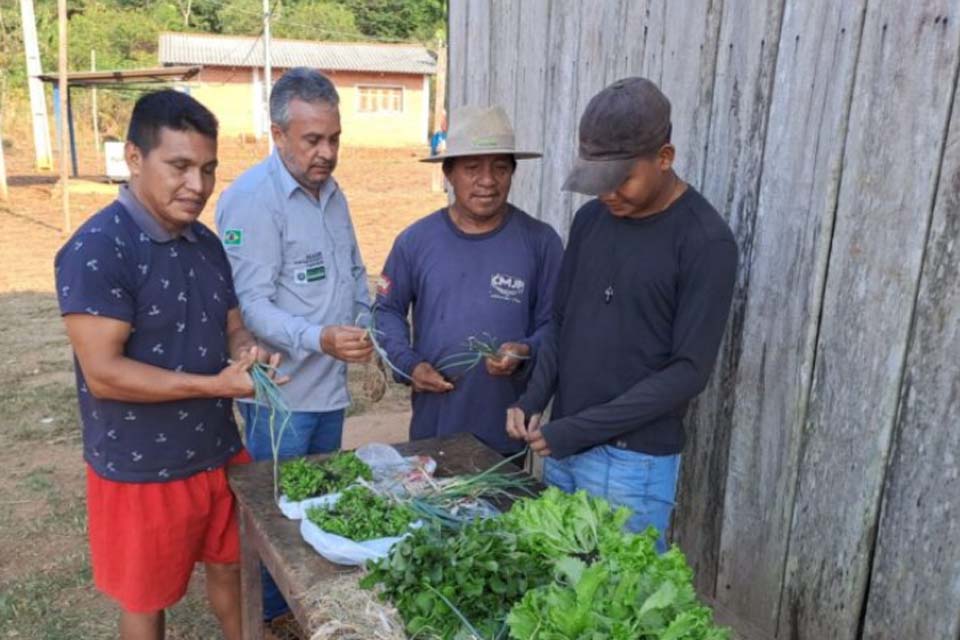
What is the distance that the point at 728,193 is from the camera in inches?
121

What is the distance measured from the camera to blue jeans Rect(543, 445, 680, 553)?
2625 mm

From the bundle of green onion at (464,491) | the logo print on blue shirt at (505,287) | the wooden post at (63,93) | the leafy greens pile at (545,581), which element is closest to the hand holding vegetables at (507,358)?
the logo print on blue shirt at (505,287)

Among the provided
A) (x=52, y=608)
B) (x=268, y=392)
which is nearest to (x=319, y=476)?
(x=268, y=392)

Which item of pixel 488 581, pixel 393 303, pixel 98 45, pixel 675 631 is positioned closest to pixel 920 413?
pixel 675 631

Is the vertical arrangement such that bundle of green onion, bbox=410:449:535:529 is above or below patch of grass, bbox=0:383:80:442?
above

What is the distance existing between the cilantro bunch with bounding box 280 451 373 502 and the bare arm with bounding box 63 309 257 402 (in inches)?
12.0

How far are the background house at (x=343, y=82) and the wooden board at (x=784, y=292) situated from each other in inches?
1228

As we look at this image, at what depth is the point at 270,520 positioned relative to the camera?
245 centimetres

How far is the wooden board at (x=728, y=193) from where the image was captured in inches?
113

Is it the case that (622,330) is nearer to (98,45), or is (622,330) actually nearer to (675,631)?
(675,631)

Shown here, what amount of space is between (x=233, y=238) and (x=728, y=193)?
6.46 ft

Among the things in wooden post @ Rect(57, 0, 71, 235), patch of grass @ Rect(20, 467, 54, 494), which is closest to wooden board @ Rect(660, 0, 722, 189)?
patch of grass @ Rect(20, 467, 54, 494)

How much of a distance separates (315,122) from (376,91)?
33.3 meters

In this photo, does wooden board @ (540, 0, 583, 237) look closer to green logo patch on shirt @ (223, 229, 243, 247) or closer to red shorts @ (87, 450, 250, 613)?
green logo patch on shirt @ (223, 229, 243, 247)
